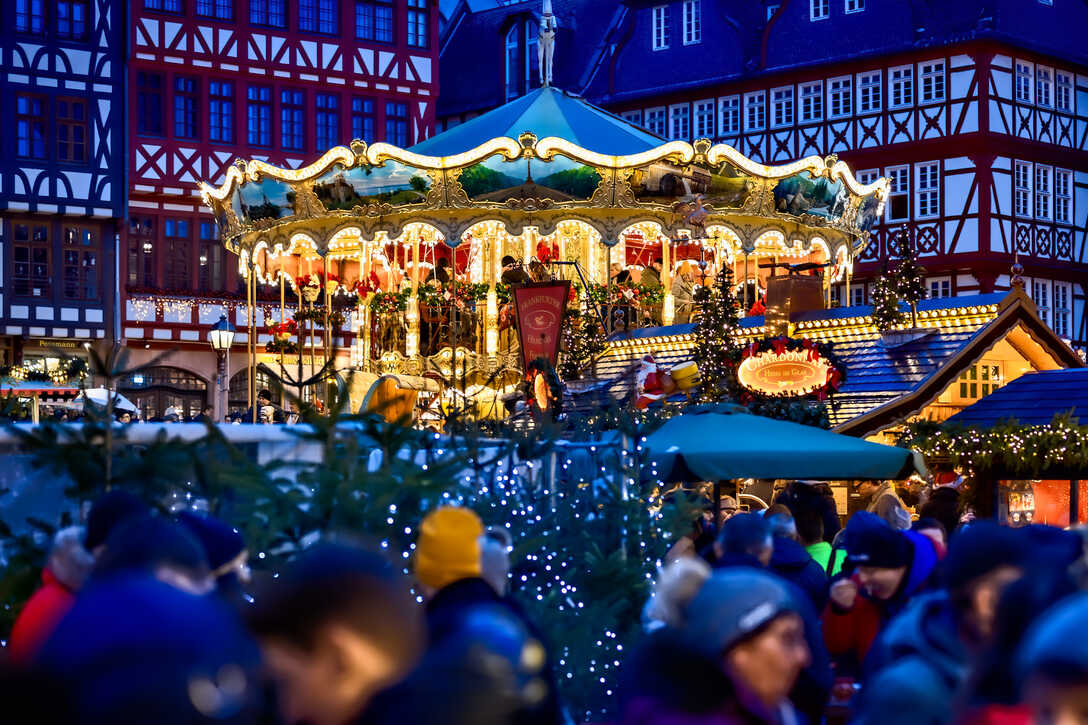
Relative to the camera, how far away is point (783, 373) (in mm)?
18688

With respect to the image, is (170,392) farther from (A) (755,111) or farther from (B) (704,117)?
(A) (755,111)

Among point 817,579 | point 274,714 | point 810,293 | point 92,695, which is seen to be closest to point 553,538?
point 817,579

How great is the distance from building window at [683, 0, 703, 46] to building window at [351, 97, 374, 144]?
9.28 meters

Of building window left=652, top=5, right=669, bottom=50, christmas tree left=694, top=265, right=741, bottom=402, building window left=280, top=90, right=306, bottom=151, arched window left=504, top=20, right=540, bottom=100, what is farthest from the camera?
arched window left=504, top=20, right=540, bottom=100

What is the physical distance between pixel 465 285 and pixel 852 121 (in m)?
20.5

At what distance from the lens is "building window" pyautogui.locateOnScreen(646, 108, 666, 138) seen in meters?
43.8

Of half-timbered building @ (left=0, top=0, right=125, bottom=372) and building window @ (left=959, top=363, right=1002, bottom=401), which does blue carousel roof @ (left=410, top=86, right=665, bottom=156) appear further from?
half-timbered building @ (left=0, top=0, right=125, bottom=372)

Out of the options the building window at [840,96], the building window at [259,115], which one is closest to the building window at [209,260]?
the building window at [259,115]

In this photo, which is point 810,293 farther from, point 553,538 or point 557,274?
point 553,538

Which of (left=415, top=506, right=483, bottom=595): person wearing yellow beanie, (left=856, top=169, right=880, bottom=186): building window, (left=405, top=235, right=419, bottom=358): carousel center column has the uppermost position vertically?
(left=856, top=169, right=880, bottom=186): building window

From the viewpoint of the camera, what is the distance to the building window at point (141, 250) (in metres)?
36.0

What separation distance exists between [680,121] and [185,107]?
13297 millimetres

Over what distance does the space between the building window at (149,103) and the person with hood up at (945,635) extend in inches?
1304

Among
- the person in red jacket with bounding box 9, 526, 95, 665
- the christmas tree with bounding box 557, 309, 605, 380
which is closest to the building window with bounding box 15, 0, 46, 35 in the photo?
the christmas tree with bounding box 557, 309, 605, 380
